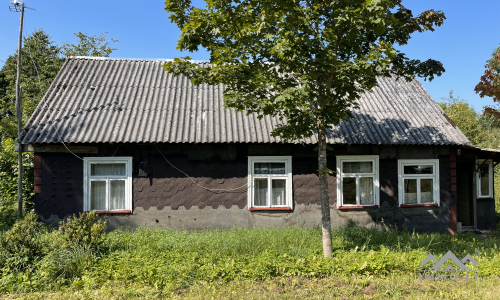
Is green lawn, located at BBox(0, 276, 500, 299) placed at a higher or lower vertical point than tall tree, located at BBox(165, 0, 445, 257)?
lower

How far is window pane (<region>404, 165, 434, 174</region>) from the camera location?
9.51 meters

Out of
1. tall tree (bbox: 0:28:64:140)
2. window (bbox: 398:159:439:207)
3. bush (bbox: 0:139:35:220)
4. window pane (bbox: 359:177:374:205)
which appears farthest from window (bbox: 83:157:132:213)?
tall tree (bbox: 0:28:64:140)

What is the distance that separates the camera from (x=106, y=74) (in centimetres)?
1084

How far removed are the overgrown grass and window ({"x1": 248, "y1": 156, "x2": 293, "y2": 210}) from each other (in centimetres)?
148

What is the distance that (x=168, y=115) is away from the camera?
367 inches

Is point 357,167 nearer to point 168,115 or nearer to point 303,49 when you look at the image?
point 303,49

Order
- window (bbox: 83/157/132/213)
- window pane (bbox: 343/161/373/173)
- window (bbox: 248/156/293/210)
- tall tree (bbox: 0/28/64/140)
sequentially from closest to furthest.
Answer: window (bbox: 83/157/132/213)
window (bbox: 248/156/293/210)
window pane (bbox: 343/161/373/173)
tall tree (bbox: 0/28/64/140)

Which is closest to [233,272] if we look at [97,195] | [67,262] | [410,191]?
[67,262]

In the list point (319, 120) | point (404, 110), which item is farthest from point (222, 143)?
point (404, 110)

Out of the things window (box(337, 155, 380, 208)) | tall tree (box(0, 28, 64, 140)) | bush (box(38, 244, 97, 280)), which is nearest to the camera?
bush (box(38, 244, 97, 280))

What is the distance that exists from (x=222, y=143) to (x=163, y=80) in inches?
150

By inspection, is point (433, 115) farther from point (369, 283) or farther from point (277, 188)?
point (369, 283)

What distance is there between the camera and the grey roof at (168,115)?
8.51 meters

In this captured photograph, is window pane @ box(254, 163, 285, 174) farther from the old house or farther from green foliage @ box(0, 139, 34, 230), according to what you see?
green foliage @ box(0, 139, 34, 230)
